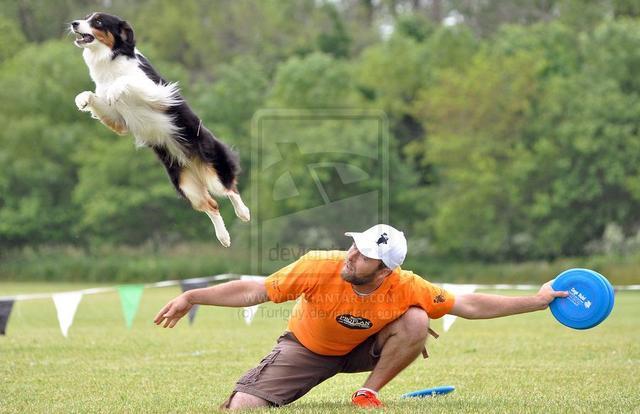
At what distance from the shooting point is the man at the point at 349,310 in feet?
19.5

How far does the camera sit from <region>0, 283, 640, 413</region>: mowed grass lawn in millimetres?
6637

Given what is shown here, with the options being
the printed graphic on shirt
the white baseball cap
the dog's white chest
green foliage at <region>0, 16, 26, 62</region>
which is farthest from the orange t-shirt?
green foliage at <region>0, 16, 26, 62</region>

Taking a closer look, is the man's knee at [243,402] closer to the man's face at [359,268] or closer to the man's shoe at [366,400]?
the man's shoe at [366,400]

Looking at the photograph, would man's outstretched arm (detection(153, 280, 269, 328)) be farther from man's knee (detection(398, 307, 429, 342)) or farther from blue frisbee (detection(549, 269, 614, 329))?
blue frisbee (detection(549, 269, 614, 329))

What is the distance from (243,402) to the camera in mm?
6230

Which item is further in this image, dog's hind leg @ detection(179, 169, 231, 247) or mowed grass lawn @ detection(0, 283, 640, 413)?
dog's hind leg @ detection(179, 169, 231, 247)

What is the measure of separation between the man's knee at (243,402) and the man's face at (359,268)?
1.06 meters

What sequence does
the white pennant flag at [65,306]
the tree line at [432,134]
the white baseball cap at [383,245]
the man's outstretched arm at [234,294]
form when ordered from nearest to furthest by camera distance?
the white baseball cap at [383,245]
the man's outstretched arm at [234,294]
the white pennant flag at [65,306]
the tree line at [432,134]

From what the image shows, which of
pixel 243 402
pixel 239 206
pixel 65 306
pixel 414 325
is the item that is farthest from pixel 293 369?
pixel 65 306

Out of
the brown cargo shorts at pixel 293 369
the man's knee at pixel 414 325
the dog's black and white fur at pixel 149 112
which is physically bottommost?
the brown cargo shorts at pixel 293 369

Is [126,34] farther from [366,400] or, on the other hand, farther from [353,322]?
[366,400]

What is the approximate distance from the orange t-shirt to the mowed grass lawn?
1.60 feet

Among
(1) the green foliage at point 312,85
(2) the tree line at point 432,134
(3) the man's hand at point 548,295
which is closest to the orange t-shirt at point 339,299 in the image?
(3) the man's hand at point 548,295

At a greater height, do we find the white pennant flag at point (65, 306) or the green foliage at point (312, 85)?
the green foliage at point (312, 85)
